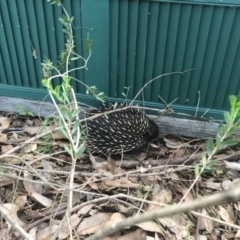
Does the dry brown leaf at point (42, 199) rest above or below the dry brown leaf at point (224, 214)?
above

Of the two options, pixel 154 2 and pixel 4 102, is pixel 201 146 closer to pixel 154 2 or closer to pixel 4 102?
pixel 154 2

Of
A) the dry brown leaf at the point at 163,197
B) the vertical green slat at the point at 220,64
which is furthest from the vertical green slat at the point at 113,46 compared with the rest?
the dry brown leaf at the point at 163,197

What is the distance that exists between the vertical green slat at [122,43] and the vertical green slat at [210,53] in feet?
1.25

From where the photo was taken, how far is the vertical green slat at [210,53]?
140 cm

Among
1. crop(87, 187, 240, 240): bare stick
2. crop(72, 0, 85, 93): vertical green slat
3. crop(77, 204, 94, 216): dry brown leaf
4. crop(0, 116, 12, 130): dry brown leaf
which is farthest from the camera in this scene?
crop(0, 116, 12, 130): dry brown leaf

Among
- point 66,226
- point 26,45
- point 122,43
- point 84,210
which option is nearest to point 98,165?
→ point 84,210

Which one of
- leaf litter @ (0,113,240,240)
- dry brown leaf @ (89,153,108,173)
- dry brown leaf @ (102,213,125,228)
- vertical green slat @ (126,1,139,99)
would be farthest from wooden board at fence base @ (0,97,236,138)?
dry brown leaf @ (102,213,125,228)

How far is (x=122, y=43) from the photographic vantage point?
1.55m

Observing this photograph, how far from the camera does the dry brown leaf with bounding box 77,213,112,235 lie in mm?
1295

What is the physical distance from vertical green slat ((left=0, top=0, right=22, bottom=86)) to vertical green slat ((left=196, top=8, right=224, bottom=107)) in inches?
38.1

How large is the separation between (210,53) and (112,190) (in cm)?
78

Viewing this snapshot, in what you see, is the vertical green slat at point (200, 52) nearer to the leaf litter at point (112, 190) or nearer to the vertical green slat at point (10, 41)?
the leaf litter at point (112, 190)

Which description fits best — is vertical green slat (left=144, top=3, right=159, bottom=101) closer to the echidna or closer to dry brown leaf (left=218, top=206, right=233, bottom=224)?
the echidna

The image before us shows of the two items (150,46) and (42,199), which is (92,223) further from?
(150,46)
